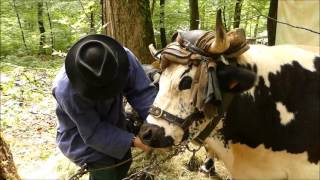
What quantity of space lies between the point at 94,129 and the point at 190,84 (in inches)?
33.1

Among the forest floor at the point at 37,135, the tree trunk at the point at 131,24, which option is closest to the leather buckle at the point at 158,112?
the forest floor at the point at 37,135

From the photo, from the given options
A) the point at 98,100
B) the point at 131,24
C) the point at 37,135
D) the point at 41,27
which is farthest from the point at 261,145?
the point at 41,27

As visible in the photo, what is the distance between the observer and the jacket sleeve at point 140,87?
3.02m

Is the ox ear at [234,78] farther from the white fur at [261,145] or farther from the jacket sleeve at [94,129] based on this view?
the jacket sleeve at [94,129]

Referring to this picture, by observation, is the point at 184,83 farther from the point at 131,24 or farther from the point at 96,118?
the point at 131,24

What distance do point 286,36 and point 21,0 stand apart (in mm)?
12841

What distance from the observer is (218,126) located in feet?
8.59

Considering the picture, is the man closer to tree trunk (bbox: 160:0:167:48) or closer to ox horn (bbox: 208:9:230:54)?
ox horn (bbox: 208:9:230:54)

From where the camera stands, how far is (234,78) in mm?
2236

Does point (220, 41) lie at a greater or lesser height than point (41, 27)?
greater

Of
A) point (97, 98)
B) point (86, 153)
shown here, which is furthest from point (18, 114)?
point (97, 98)

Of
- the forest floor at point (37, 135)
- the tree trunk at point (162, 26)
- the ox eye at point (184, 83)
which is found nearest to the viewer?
the ox eye at point (184, 83)

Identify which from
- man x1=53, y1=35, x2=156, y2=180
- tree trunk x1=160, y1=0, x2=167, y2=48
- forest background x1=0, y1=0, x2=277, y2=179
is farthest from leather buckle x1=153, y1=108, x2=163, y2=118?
tree trunk x1=160, y1=0, x2=167, y2=48

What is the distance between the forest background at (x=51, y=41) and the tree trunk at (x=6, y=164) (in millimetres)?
45
